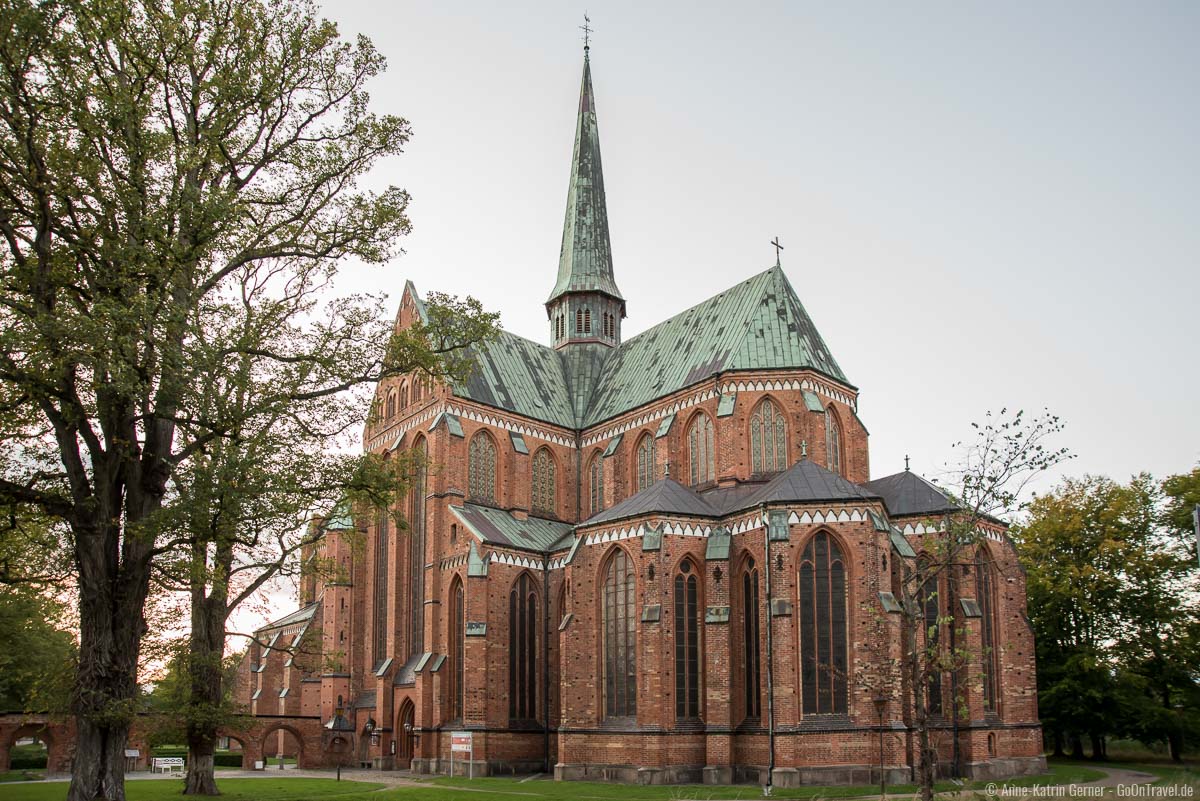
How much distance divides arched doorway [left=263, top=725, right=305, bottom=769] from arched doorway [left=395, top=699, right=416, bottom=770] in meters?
5.18

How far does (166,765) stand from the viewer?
4850cm

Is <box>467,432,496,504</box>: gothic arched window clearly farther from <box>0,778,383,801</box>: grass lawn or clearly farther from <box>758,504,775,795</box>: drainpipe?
<box>758,504,775,795</box>: drainpipe

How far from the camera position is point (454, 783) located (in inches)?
1262

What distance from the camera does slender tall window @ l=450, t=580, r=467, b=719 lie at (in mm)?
37875

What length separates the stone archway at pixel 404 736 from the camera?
39500mm

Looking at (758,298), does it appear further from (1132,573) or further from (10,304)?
(10,304)

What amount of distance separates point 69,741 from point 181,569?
95.9 feet

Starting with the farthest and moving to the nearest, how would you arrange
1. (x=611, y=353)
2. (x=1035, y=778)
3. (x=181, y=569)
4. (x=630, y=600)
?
(x=611, y=353), (x=630, y=600), (x=1035, y=778), (x=181, y=569)

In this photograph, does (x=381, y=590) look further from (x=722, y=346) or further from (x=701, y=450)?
(x=722, y=346)

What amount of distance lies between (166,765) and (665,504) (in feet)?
100

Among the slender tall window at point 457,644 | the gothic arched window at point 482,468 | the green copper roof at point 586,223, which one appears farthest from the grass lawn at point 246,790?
the green copper roof at point 586,223

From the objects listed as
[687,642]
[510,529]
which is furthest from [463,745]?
[510,529]

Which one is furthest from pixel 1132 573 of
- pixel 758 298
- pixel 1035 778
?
pixel 758 298

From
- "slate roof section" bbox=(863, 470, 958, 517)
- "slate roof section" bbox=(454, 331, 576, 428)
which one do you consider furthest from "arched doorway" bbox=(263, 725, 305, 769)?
"slate roof section" bbox=(863, 470, 958, 517)
